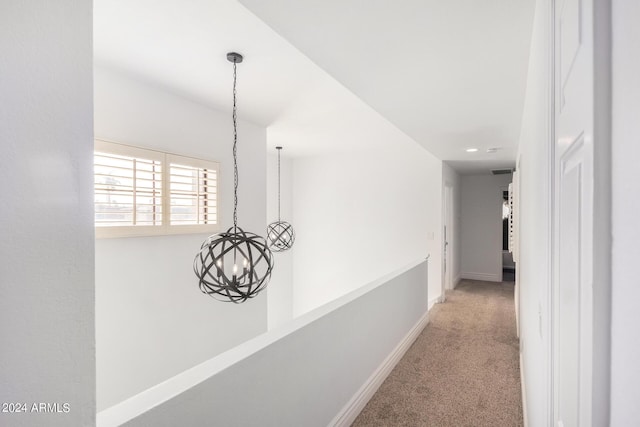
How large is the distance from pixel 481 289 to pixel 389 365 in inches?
151

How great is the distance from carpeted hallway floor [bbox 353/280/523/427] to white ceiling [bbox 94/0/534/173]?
2188 millimetres

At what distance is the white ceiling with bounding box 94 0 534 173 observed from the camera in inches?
56.3

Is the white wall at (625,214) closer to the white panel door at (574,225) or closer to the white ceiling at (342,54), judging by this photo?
the white panel door at (574,225)

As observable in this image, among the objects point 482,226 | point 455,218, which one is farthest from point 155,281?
Answer: point 482,226

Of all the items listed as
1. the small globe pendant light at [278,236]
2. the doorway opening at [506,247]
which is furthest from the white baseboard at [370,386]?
the doorway opening at [506,247]

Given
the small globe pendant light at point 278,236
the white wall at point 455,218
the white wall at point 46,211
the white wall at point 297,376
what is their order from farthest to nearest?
the white wall at point 455,218
the small globe pendant light at point 278,236
the white wall at point 297,376
the white wall at point 46,211

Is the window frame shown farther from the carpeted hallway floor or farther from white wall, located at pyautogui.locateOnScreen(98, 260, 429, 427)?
the carpeted hallway floor

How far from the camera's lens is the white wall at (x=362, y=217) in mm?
5523

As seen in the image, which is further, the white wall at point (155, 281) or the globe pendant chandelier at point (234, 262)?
the white wall at point (155, 281)

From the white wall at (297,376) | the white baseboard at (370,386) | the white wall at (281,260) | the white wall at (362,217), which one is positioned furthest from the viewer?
the white wall at (281,260)

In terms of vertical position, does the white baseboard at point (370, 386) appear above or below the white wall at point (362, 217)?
below

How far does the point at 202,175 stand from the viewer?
325 centimetres

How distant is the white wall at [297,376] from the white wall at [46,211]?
0.25m

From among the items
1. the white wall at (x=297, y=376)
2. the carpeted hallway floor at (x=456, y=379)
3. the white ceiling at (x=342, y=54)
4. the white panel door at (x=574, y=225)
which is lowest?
the carpeted hallway floor at (x=456, y=379)
